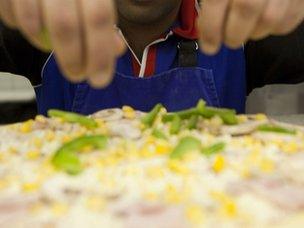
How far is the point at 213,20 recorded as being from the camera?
95 cm

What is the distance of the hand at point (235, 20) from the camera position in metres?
0.95

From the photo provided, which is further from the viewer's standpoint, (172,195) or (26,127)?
(26,127)

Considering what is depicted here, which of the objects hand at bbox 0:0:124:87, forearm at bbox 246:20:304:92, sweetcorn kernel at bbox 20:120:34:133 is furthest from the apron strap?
hand at bbox 0:0:124:87

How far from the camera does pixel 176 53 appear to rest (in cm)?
175

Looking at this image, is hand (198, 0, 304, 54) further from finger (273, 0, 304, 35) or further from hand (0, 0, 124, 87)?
hand (0, 0, 124, 87)

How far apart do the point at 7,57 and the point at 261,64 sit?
0.77 m

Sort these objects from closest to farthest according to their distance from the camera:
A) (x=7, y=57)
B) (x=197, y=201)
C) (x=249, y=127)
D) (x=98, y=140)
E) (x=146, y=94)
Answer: (x=197, y=201), (x=98, y=140), (x=249, y=127), (x=146, y=94), (x=7, y=57)

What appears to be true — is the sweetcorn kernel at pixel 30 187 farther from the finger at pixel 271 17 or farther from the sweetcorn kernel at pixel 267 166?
the finger at pixel 271 17

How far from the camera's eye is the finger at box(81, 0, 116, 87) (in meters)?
0.80

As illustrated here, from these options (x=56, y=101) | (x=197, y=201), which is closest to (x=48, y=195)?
(x=197, y=201)

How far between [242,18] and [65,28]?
0.30 meters

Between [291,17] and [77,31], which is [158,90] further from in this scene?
[77,31]

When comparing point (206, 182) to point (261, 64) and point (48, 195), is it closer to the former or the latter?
point (48, 195)

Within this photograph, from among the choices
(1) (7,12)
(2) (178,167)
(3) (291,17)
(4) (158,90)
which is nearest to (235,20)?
(3) (291,17)
